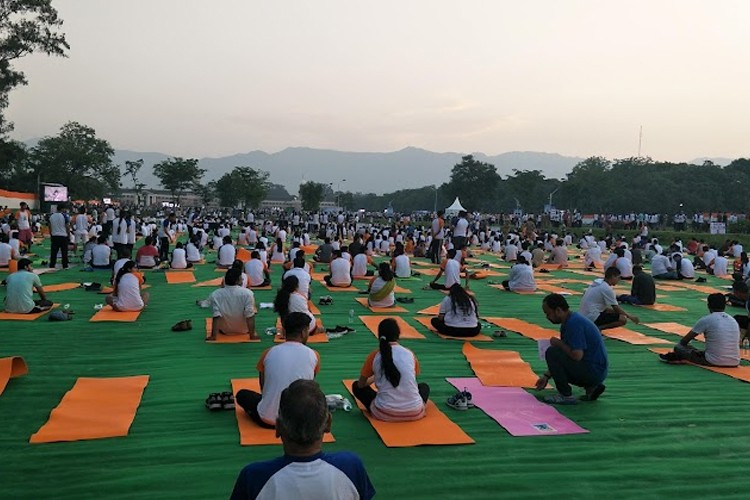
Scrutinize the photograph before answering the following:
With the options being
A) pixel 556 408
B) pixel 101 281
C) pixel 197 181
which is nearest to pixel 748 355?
pixel 556 408

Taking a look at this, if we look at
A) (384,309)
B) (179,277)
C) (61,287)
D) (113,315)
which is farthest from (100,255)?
(384,309)

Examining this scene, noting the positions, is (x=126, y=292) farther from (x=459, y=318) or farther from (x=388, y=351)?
(x=388, y=351)

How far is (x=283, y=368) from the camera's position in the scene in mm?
4301

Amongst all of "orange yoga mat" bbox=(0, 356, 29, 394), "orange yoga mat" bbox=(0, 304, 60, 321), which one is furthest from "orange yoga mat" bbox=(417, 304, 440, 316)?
"orange yoga mat" bbox=(0, 356, 29, 394)

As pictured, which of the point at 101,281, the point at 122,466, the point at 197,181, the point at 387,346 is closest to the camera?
the point at 122,466

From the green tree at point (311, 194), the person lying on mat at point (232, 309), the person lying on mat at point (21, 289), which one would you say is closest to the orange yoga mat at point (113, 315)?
the person lying on mat at point (21, 289)

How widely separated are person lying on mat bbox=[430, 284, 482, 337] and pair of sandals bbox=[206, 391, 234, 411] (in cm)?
361

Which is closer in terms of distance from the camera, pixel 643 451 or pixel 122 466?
pixel 122 466

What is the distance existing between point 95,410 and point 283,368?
180cm

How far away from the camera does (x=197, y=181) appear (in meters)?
71.7

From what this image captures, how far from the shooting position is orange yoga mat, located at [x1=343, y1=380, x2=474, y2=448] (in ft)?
14.4

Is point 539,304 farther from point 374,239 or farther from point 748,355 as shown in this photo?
point 374,239

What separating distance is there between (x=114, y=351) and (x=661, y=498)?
582 centimetres

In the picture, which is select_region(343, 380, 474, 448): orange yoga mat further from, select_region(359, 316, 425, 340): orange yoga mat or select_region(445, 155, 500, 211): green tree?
select_region(445, 155, 500, 211): green tree
